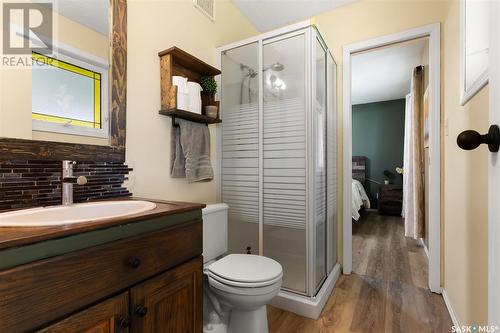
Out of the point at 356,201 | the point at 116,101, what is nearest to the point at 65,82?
the point at 116,101

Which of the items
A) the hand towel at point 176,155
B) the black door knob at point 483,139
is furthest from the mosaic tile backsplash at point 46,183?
the black door knob at point 483,139

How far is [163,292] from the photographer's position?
91cm

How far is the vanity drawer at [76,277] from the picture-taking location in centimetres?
56

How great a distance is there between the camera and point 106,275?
0.73 meters

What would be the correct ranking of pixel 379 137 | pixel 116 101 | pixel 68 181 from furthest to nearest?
pixel 379 137
pixel 116 101
pixel 68 181

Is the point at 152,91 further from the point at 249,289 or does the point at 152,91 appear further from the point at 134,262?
the point at 249,289

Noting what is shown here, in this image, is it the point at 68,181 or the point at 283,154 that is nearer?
the point at 68,181

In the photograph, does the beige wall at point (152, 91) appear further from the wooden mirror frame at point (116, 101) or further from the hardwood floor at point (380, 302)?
the hardwood floor at point (380, 302)

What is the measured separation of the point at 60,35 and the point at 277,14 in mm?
2075

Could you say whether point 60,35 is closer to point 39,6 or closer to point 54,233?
point 39,6

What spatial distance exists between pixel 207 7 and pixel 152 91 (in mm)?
1014

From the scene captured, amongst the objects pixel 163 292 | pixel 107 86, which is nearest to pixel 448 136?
pixel 163 292

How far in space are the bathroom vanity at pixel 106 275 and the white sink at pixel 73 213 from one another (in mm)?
82

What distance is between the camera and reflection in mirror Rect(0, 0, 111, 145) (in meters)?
1.00
